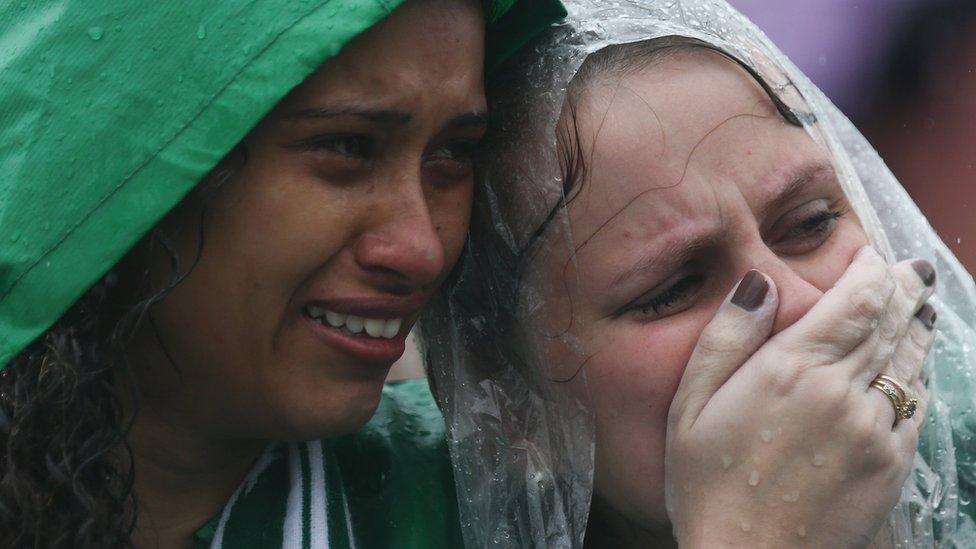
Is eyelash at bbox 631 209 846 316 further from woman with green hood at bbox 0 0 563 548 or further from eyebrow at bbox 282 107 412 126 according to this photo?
eyebrow at bbox 282 107 412 126

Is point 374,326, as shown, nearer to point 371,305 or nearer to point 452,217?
point 371,305

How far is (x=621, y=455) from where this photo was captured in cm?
201

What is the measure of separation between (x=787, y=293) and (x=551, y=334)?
14.5 inches

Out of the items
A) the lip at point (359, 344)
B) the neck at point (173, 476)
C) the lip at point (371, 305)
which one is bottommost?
the neck at point (173, 476)

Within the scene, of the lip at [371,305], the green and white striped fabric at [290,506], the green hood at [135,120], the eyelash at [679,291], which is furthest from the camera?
the green and white striped fabric at [290,506]

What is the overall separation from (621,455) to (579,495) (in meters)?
0.13

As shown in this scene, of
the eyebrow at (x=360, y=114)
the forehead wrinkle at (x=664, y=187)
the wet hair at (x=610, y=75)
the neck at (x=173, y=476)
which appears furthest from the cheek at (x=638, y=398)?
the neck at (x=173, y=476)

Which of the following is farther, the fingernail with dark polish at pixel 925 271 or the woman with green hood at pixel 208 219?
the fingernail with dark polish at pixel 925 271

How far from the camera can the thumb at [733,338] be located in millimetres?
1875

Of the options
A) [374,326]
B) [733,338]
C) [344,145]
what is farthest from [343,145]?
[733,338]

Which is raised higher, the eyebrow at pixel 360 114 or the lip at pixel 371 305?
the eyebrow at pixel 360 114

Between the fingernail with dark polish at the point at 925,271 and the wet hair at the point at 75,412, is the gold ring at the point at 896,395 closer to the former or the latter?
the fingernail with dark polish at the point at 925,271

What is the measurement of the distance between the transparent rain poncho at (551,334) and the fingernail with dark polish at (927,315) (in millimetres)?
85

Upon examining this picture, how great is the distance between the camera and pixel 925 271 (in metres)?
2.02
